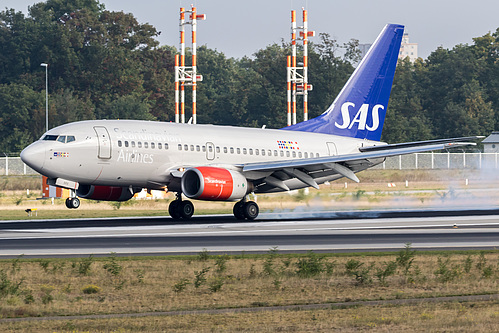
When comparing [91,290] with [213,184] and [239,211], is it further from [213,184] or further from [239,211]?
[239,211]

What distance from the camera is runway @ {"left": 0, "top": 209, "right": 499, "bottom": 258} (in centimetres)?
2630

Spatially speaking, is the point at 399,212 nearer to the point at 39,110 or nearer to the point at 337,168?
the point at 337,168

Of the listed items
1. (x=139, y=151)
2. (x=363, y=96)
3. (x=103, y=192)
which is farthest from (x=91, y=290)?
(x=363, y=96)

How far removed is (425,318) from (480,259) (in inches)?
316

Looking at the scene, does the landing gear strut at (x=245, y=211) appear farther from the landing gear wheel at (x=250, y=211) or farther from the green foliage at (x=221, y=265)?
the green foliage at (x=221, y=265)

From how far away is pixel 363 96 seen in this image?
47625 millimetres

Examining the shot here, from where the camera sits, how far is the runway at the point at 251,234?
26297mm

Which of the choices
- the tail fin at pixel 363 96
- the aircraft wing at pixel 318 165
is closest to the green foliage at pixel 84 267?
the aircraft wing at pixel 318 165

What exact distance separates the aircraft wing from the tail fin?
16.5 ft

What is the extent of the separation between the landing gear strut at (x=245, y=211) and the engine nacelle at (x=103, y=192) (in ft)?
17.0

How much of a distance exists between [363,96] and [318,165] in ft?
28.8

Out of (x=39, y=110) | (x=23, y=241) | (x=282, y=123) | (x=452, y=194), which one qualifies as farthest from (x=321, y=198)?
(x=282, y=123)

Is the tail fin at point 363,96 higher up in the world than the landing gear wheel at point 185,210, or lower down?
Result: higher up

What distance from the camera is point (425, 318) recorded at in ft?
47.2
